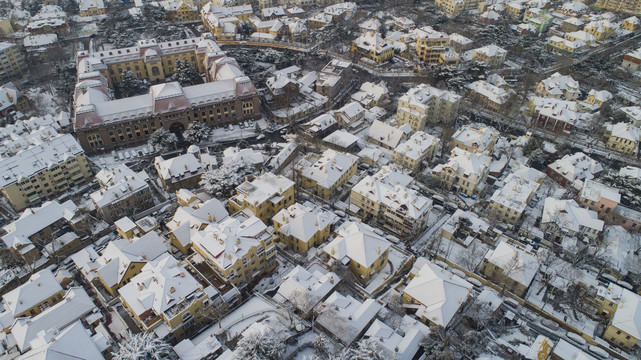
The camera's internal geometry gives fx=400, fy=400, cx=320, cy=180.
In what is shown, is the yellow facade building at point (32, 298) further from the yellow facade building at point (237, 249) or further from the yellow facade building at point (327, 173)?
the yellow facade building at point (327, 173)

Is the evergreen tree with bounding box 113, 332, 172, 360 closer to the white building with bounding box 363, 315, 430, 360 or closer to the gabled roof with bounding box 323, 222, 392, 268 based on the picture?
the white building with bounding box 363, 315, 430, 360

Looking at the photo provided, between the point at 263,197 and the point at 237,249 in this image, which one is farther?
the point at 263,197

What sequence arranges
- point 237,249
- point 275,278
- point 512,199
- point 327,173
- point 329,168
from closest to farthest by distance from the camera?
1. point 237,249
2. point 275,278
3. point 512,199
4. point 327,173
5. point 329,168

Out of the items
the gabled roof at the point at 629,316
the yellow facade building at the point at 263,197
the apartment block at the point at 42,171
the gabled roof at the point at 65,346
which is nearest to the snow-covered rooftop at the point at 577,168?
the gabled roof at the point at 629,316

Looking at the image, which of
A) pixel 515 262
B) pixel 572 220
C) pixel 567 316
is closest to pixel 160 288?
pixel 515 262

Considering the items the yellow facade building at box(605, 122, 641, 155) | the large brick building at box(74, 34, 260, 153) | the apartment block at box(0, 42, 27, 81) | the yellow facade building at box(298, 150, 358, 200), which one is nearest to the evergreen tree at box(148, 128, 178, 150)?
the large brick building at box(74, 34, 260, 153)

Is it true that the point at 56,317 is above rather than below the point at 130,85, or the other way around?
below

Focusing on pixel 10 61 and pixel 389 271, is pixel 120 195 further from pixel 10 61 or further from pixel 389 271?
pixel 10 61
